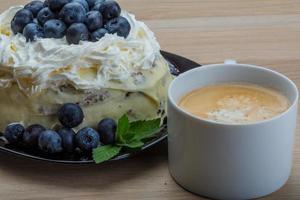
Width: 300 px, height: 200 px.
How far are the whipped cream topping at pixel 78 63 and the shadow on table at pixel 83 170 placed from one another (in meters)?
0.10

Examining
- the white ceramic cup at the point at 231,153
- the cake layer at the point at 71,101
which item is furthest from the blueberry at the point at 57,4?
the white ceramic cup at the point at 231,153

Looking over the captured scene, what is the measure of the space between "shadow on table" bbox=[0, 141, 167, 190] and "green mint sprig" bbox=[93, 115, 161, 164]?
0.09 feet

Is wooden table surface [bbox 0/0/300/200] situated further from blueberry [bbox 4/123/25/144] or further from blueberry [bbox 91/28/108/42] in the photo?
blueberry [bbox 91/28/108/42]

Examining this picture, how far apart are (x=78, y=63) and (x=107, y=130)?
0.10 meters

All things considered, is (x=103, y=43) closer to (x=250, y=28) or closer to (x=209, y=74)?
(x=209, y=74)

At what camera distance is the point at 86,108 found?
0.96 metres

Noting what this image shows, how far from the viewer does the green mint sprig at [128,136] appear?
892 mm

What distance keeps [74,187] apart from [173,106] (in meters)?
0.17

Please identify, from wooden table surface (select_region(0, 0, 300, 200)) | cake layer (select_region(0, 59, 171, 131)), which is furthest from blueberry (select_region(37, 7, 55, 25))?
wooden table surface (select_region(0, 0, 300, 200))

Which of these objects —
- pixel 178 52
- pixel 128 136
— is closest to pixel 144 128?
pixel 128 136

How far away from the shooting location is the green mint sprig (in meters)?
0.89

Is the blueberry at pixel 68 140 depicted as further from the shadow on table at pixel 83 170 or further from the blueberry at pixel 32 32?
the blueberry at pixel 32 32

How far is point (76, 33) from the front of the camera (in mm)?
975

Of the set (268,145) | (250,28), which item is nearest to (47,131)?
(268,145)
